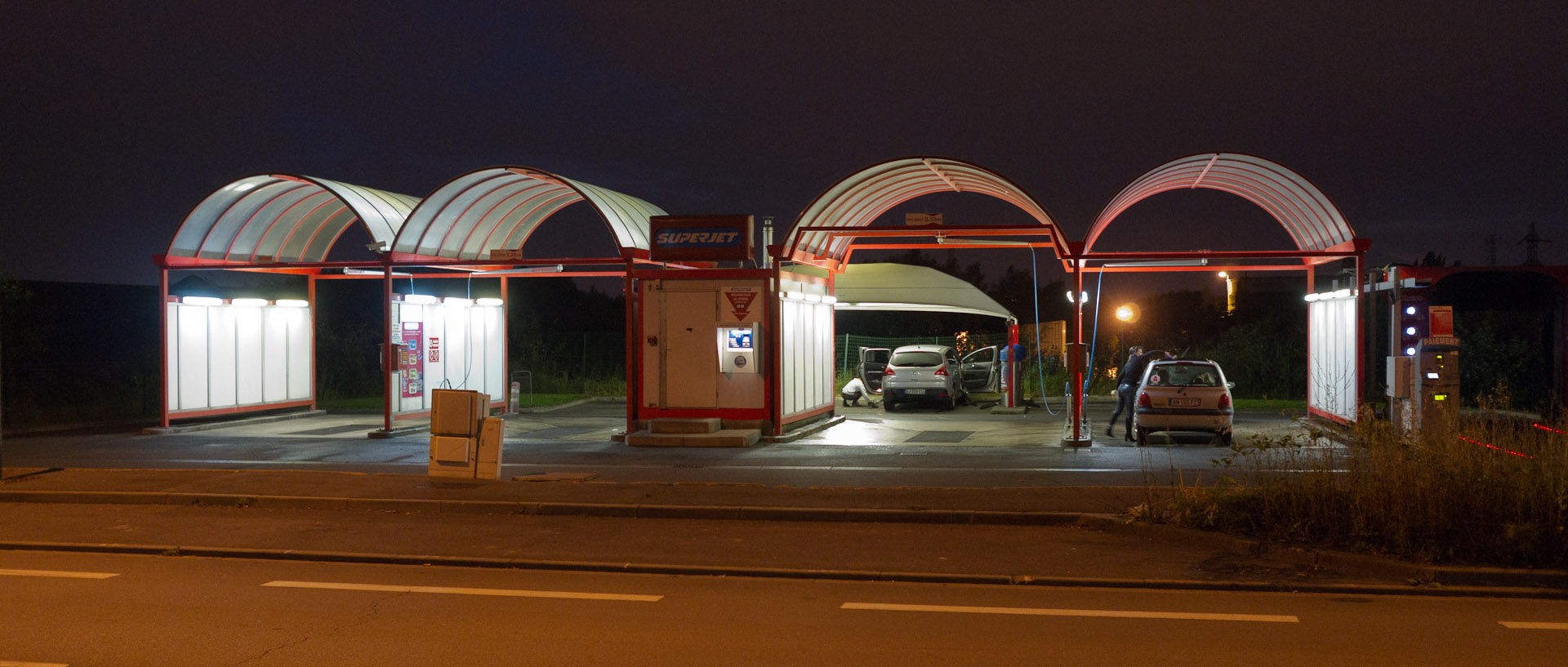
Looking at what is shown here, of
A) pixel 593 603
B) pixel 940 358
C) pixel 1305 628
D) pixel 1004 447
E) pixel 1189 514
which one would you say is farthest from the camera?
pixel 940 358

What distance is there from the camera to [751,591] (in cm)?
788

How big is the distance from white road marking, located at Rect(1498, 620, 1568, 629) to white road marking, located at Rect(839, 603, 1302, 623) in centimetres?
118

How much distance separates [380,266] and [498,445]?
9119mm

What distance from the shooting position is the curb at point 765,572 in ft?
25.2

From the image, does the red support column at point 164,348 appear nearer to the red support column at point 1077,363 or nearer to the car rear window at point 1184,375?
the red support column at point 1077,363

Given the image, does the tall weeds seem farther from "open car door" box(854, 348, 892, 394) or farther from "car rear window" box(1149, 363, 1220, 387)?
"open car door" box(854, 348, 892, 394)

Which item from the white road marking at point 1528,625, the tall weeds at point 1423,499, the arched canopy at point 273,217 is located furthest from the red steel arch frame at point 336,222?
the white road marking at point 1528,625

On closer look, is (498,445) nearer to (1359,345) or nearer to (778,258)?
(778,258)

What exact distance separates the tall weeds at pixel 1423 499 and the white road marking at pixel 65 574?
841 cm

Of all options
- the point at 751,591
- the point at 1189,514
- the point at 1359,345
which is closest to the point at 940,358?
the point at 1359,345

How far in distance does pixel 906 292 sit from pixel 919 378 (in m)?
6.89

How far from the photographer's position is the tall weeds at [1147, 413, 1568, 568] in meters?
8.02

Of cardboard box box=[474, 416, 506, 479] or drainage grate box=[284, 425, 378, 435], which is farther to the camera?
drainage grate box=[284, 425, 378, 435]

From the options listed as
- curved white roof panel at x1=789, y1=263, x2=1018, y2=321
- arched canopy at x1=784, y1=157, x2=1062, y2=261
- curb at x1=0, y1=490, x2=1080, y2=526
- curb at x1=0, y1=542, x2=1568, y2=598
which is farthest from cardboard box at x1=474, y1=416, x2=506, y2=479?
curved white roof panel at x1=789, y1=263, x2=1018, y2=321
